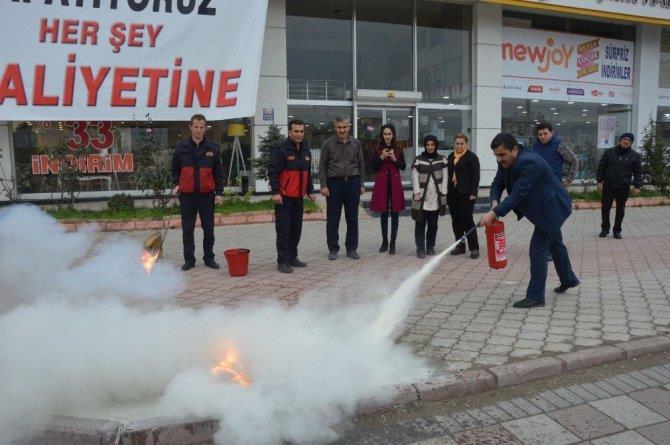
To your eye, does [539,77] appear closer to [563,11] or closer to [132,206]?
[563,11]

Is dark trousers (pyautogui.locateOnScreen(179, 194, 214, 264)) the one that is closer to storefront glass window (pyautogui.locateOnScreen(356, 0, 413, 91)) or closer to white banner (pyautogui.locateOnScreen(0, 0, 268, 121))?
white banner (pyautogui.locateOnScreen(0, 0, 268, 121))

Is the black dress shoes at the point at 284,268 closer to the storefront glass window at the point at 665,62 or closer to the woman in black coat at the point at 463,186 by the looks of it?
the woman in black coat at the point at 463,186

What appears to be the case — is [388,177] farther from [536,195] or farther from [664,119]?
[664,119]

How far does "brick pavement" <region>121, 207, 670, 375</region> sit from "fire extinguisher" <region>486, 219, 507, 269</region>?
20.8 inches

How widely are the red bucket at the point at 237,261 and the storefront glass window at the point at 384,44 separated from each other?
1039cm

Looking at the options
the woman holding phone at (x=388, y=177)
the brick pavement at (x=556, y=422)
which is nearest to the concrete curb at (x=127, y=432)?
the brick pavement at (x=556, y=422)

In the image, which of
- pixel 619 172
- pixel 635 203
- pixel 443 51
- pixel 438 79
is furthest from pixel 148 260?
pixel 443 51

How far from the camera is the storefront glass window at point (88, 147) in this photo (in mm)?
13531

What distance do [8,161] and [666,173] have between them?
1777 centimetres

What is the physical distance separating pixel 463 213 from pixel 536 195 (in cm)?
282

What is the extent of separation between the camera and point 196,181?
24.6 feet

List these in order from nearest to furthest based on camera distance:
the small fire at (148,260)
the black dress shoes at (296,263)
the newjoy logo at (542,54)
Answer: the small fire at (148,260) → the black dress shoes at (296,263) → the newjoy logo at (542,54)

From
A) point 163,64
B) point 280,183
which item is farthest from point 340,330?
point 163,64

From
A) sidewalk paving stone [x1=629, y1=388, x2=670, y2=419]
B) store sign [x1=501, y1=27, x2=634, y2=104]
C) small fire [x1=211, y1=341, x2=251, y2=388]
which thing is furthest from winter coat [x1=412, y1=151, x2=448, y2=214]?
store sign [x1=501, y1=27, x2=634, y2=104]
